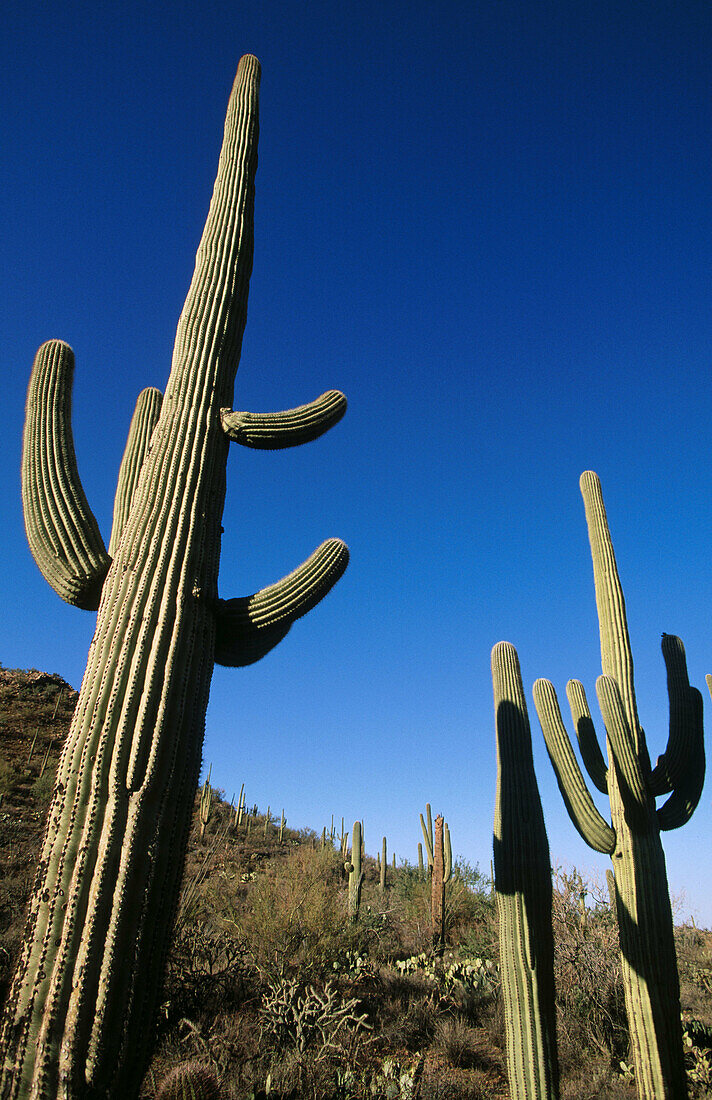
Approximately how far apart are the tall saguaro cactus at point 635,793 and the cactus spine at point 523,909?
1.26 m

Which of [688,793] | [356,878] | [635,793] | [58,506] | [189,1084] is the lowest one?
[189,1084]

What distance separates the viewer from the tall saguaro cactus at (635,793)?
21.3 feet

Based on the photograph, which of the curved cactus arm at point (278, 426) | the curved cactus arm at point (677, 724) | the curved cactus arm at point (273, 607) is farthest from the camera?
the curved cactus arm at point (677, 724)

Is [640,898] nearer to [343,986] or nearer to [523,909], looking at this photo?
[523,909]

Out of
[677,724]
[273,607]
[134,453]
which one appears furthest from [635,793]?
[134,453]

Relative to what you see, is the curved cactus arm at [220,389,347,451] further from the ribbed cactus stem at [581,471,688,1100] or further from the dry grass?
the ribbed cactus stem at [581,471,688,1100]

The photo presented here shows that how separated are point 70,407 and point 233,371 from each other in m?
1.10

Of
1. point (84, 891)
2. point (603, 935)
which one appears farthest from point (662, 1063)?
point (84, 891)

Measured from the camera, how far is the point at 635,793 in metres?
7.46

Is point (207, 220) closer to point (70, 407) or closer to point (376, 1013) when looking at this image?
point (70, 407)

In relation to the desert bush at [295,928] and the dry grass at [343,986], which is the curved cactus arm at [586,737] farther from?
the desert bush at [295,928]

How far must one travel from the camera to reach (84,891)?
2531 millimetres

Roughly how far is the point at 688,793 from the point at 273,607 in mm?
7141

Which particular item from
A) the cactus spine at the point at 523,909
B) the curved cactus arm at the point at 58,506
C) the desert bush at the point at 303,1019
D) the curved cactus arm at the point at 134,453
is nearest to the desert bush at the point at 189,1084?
the desert bush at the point at 303,1019
